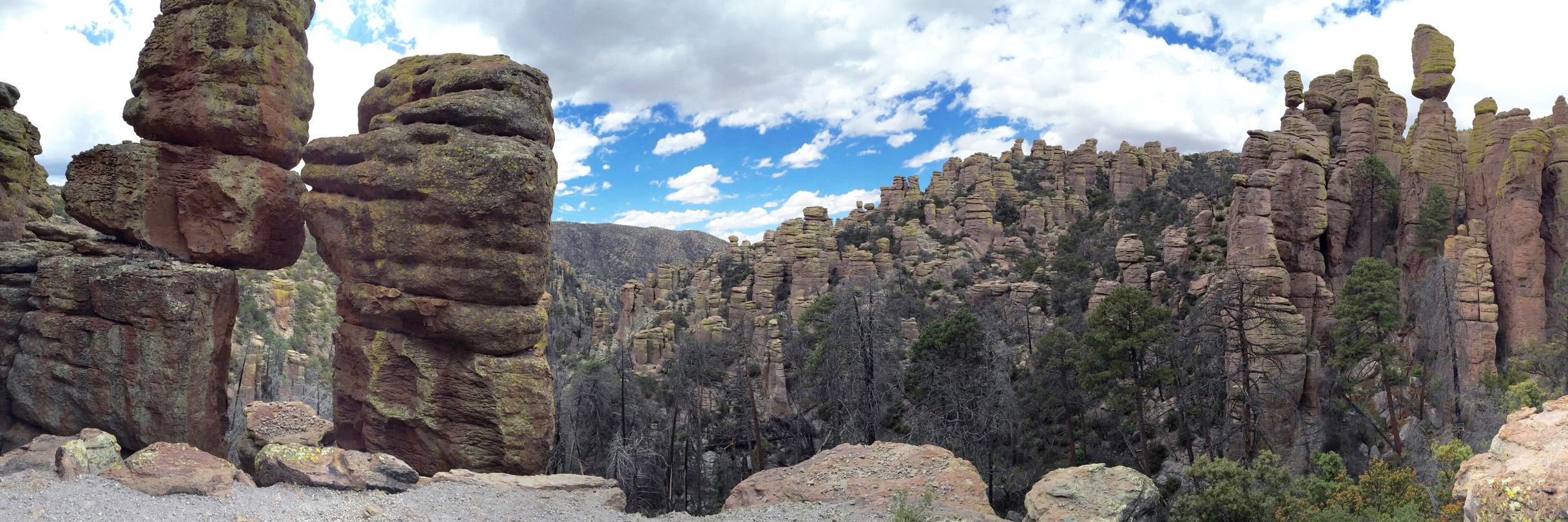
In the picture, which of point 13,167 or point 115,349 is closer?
point 115,349

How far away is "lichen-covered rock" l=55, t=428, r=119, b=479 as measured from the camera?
850 cm

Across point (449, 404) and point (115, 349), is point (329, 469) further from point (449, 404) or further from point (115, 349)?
point (115, 349)

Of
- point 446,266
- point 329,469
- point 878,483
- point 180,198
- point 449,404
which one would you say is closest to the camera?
point 329,469

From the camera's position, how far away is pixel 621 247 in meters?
135

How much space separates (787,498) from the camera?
10.9 m

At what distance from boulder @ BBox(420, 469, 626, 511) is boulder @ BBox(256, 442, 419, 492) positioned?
17.8 inches

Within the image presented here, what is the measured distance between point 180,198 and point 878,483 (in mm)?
12369

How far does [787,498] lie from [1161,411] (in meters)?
20.6

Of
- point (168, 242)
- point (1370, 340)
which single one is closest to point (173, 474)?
point (168, 242)

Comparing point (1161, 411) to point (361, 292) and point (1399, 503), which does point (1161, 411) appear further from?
point (361, 292)

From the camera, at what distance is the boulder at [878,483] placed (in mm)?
10516

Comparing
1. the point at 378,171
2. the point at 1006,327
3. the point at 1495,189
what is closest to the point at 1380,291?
the point at 1495,189

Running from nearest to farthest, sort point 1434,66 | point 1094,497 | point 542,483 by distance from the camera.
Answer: point 542,483 → point 1094,497 → point 1434,66

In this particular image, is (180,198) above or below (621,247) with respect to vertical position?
below
